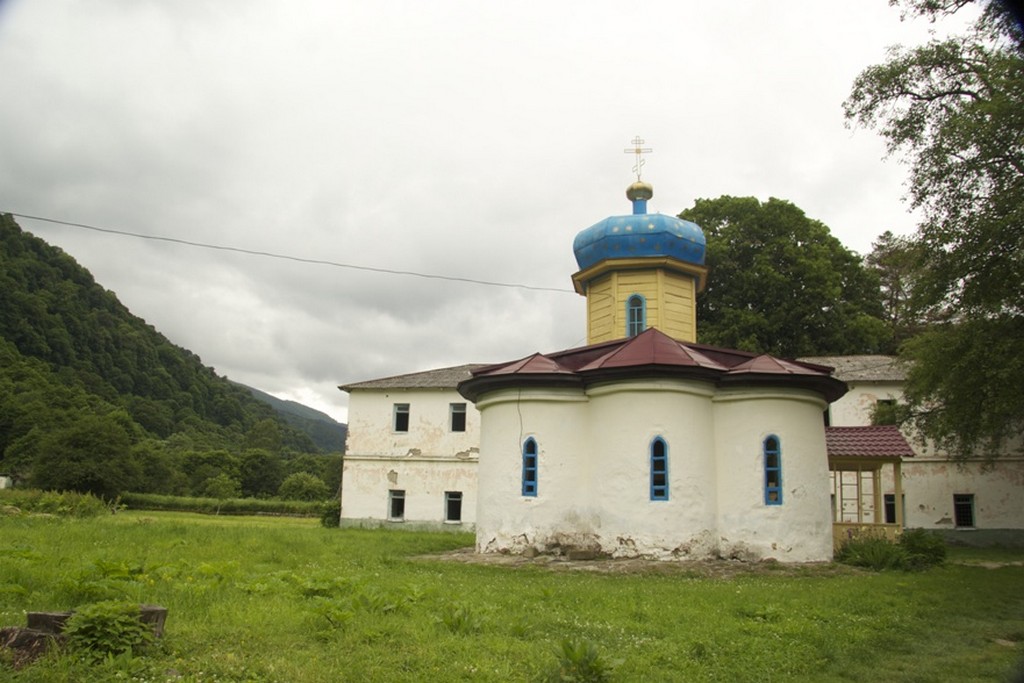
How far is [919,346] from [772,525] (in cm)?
1028

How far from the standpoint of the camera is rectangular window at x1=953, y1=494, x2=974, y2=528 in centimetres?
2824

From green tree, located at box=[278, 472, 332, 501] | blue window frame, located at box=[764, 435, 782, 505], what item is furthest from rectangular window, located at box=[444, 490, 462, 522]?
green tree, located at box=[278, 472, 332, 501]

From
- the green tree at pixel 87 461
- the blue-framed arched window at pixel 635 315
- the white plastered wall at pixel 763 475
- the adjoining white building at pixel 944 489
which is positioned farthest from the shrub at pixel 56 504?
the adjoining white building at pixel 944 489

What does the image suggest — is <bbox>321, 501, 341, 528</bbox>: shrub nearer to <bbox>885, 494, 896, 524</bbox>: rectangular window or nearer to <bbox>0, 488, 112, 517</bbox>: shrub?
<bbox>0, 488, 112, 517</bbox>: shrub

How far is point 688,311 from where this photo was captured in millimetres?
21281

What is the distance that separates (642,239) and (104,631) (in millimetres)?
16831

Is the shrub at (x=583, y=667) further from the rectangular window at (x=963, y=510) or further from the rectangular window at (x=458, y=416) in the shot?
the rectangular window at (x=963, y=510)

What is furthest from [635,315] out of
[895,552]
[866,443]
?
[895,552]

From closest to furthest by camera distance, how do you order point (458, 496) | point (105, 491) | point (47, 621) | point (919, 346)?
point (47, 621)
point (919, 346)
point (458, 496)
point (105, 491)

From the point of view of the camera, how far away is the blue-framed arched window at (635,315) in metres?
20.8

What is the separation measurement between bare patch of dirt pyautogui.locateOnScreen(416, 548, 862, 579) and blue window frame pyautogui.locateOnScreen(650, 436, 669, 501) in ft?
4.21

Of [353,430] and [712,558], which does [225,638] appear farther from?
[353,430]

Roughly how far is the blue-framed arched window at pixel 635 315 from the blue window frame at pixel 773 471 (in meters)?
5.37

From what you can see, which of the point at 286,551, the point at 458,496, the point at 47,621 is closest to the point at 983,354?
the point at 286,551
